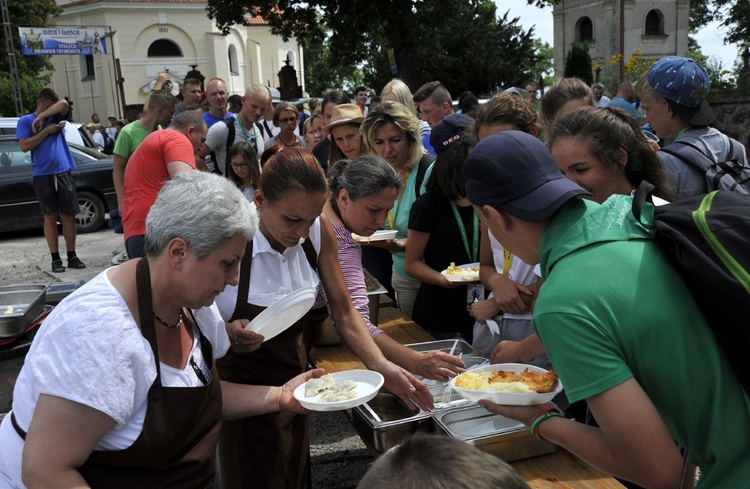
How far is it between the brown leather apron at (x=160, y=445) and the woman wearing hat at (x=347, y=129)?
361cm

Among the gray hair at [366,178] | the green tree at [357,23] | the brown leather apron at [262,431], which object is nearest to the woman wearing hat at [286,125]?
the gray hair at [366,178]

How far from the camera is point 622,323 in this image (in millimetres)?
1333

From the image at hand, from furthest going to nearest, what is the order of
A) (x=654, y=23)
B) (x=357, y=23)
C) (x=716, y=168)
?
(x=654, y=23) < (x=357, y=23) < (x=716, y=168)

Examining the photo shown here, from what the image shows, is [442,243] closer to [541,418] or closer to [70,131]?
[541,418]

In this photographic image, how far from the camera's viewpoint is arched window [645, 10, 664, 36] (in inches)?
1688

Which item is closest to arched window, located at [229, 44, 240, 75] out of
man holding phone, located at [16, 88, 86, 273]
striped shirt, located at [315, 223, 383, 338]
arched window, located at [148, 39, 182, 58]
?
arched window, located at [148, 39, 182, 58]

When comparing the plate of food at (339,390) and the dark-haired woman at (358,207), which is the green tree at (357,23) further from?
the plate of food at (339,390)

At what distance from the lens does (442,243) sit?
359 centimetres

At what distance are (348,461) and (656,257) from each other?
2992 millimetres

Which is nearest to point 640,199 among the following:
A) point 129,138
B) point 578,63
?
point 129,138

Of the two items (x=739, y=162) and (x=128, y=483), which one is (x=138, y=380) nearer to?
(x=128, y=483)

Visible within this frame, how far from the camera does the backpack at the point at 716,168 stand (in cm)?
297

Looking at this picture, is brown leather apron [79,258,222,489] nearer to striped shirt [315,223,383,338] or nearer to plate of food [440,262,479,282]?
striped shirt [315,223,383,338]

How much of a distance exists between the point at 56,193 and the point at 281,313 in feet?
22.8
